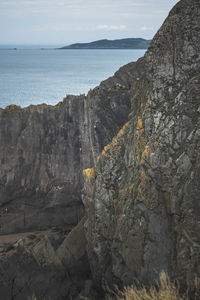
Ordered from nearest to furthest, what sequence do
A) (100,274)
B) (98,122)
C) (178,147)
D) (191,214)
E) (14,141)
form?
1. (191,214)
2. (178,147)
3. (100,274)
4. (98,122)
5. (14,141)

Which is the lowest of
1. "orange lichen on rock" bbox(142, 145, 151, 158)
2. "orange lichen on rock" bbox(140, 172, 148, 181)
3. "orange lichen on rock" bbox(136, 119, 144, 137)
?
"orange lichen on rock" bbox(140, 172, 148, 181)

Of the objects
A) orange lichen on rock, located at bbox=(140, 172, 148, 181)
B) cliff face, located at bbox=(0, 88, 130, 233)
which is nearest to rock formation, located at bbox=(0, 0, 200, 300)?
orange lichen on rock, located at bbox=(140, 172, 148, 181)

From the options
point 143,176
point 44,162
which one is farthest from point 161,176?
point 44,162

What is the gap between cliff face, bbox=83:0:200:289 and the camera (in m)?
11.4

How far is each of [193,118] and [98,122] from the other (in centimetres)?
1162

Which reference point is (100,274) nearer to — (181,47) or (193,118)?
(193,118)

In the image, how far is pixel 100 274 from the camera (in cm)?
1496

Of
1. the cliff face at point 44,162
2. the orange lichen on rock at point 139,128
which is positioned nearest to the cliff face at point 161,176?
the orange lichen on rock at point 139,128

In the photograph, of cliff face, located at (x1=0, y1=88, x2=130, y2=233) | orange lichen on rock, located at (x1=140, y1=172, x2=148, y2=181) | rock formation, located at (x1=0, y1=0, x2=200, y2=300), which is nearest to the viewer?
rock formation, located at (x1=0, y1=0, x2=200, y2=300)

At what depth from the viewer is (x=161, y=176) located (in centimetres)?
1209

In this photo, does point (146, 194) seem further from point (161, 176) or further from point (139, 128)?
point (139, 128)

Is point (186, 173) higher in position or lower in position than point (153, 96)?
lower

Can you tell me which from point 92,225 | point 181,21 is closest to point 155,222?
point 92,225

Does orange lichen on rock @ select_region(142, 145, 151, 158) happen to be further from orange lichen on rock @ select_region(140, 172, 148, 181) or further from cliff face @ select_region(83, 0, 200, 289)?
orange lichen on rock @ select_region(140, 172, 148, 181)
